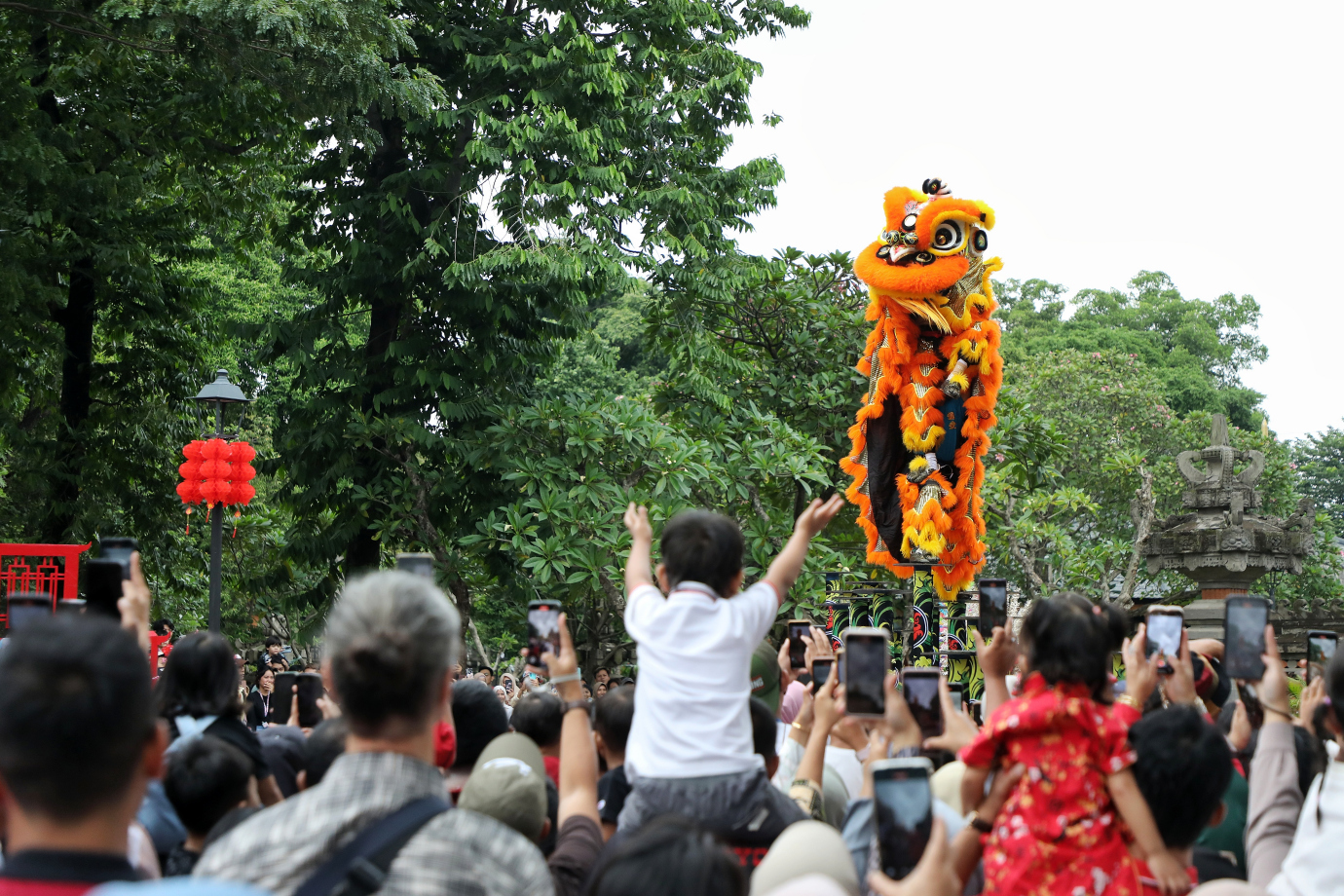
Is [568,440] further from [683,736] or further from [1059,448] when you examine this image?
[683,736]

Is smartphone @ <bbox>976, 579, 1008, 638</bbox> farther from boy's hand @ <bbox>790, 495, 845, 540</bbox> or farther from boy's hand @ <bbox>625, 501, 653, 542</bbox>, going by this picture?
boy's hand @ <bbox>625, 501, 653, 542</bbox>

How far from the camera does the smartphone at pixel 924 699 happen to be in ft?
10.2

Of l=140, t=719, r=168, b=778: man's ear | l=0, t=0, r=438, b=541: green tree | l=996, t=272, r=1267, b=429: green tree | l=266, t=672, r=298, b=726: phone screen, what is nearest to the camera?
l=140, t=719, r=168, b=778: man's ear

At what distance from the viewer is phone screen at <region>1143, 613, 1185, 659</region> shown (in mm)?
3535

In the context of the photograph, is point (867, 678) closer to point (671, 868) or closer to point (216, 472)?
point (671, 868)

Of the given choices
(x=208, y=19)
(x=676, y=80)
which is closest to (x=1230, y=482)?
(x=676, y=80)

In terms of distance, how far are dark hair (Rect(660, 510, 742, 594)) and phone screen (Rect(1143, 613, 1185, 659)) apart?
4.33 ft

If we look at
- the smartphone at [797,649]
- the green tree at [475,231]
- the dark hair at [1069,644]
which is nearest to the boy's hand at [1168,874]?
the dark hair at [1069,644]

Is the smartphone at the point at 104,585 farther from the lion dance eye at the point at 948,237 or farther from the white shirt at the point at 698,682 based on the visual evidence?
the lion dance eye at the point at 948,237

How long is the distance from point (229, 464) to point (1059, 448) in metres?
8.64

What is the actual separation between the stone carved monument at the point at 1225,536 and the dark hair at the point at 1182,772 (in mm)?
11399

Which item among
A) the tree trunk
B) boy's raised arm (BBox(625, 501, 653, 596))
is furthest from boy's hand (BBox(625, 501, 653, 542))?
the tree trunk

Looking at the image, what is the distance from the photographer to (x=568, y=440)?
35.0ft

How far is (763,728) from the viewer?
12.2ft
